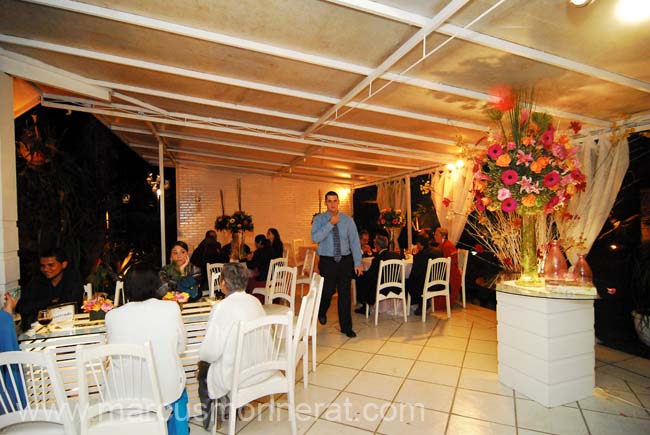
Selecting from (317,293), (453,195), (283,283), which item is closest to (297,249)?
(453,195)

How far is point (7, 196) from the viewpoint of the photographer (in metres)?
2.45

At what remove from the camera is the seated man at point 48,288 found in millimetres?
2635

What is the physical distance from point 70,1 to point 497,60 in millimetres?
2969

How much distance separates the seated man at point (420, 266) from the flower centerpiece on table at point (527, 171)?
1.96m

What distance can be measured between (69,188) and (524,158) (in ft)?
13.9

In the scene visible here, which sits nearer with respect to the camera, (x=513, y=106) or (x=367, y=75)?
(x=513, y=106)

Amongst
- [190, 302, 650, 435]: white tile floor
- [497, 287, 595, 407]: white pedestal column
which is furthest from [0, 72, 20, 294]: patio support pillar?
[497, 287, 595, 407]: white pedestal column

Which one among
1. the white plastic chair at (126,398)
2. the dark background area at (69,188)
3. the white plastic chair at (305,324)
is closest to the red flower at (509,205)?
the white plastic chair at (305,324)

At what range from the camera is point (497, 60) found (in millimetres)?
2615

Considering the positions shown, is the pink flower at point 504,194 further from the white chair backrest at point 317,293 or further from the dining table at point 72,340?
the dining table at point 72,340

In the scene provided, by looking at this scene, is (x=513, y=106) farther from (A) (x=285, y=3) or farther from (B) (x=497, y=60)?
(A) (x=285, y=3)

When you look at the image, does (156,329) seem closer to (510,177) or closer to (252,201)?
(510,177)

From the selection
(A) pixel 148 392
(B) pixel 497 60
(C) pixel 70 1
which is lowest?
(A) pixel 148 392

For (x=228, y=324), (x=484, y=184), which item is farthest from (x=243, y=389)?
(x=484, y=184)
